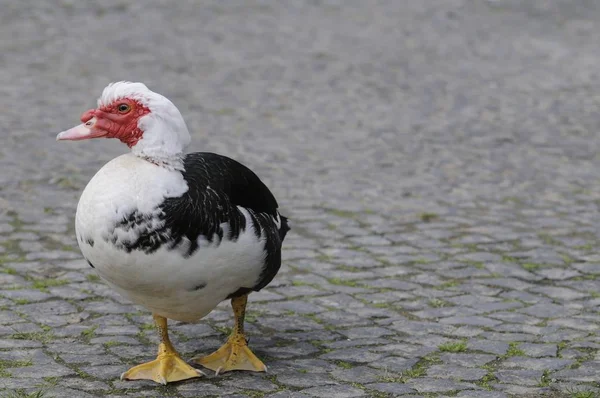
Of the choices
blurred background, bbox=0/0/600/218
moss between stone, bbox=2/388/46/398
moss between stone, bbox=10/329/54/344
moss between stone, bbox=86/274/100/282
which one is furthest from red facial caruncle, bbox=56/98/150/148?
blurred background, bbox=0/0/600/218

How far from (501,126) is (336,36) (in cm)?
490

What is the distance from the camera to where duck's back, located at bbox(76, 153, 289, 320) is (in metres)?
4.62

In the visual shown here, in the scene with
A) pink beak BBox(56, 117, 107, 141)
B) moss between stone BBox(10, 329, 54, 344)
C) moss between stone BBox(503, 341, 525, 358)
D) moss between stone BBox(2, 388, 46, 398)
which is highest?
pink beak BBox(56, 117, 107, 141)

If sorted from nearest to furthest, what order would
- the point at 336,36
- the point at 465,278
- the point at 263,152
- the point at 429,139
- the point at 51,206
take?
the point at 465,278
the point at 51,206
the point at 263,152
the point at 429,139
the point at 336,36

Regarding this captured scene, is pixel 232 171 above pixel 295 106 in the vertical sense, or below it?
above

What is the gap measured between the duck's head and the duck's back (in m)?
0.09

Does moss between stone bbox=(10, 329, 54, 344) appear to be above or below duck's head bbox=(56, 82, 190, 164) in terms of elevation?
below

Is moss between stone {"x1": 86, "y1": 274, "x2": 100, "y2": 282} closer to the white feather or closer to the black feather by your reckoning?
the black feather

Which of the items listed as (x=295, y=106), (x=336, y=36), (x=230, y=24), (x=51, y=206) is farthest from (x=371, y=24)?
(x=51, y=206)

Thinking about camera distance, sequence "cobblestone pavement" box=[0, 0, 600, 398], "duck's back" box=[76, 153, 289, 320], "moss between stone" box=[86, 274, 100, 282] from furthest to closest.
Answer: "moss between stone" box=[86, 274, 100, 282]
"cobblestone pavement" box=[0, 0, 600, 398]
"duck's back" box=[76, 153, 289, 320]

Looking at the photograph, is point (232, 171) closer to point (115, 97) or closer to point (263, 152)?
point (115, 97)

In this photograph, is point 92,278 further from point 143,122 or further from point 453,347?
point 453,347

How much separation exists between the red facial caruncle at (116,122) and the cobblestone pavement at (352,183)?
1214mm

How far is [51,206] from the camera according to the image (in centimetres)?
829
